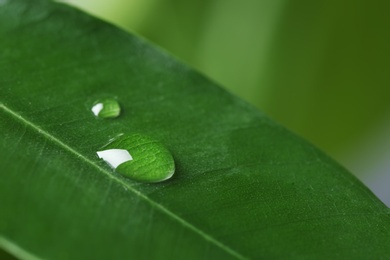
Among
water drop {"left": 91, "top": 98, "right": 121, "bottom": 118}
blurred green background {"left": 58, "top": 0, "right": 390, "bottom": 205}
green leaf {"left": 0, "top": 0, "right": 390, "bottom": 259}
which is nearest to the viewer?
green leaf {"left": 0, "top": 0, "right": 390, "bottom": 259}

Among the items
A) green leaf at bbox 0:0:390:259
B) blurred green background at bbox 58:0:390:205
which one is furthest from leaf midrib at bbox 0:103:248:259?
blurred green background at bbox 58:0:390:205

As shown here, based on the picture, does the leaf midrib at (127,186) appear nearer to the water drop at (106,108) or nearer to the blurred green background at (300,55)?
the water drop at (106,108)

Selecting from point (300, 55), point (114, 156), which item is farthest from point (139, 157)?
point (300, 55)

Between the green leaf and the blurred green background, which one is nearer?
the green leaf

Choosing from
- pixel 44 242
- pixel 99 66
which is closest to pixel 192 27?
pixel 99 66

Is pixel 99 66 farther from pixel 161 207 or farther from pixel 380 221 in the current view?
pixel 380 221

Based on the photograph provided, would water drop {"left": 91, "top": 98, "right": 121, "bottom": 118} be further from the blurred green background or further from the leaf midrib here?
the blurred green background

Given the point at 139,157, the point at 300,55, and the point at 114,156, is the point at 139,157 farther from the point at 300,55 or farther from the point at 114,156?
the point at 300,55
